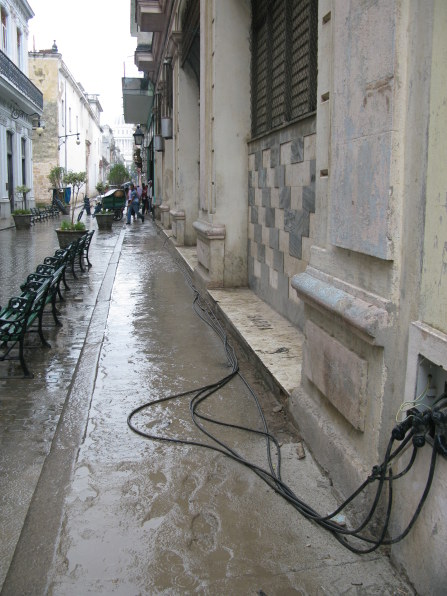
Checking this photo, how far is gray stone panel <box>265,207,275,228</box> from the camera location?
302 inches

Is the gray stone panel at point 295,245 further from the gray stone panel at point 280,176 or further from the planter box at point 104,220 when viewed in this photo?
the planter box at point 104,220

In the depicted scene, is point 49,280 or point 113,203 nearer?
point 49,280

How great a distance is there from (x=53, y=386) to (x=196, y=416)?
154cm

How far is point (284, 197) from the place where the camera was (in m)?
7.09

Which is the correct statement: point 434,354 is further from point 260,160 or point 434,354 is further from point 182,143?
point 182,143

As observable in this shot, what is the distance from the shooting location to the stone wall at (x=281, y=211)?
6297 mm

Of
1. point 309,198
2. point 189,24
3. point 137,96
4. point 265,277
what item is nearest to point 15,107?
point 137,96

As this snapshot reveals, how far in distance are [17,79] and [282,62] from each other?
85.3ft

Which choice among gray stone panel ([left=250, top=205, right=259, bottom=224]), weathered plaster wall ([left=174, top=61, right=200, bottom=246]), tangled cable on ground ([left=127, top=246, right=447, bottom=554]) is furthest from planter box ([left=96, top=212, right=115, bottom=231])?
tangled cable on ground ([left=127, top=246, right=447, bottom=554])

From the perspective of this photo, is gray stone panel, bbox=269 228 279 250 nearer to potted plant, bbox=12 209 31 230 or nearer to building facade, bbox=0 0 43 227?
potted plant, bbox=12 209 31 230

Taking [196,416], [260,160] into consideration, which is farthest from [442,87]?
[260,160]

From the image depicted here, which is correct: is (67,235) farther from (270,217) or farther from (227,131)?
(270,217)

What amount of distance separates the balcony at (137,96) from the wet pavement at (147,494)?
86.1 ft

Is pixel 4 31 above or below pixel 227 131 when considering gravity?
above
